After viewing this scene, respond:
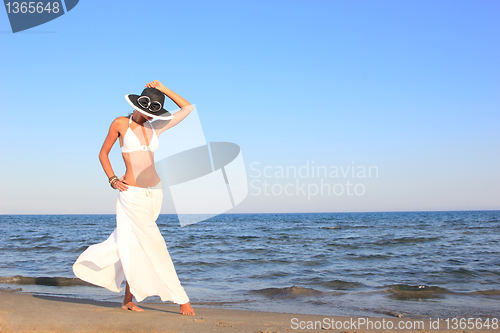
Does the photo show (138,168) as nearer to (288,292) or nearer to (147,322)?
(147,322)

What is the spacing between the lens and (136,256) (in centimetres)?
355

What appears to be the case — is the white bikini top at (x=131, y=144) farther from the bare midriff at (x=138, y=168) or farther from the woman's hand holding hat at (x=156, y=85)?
the woman's hand holding hat at (x=156, y=85)

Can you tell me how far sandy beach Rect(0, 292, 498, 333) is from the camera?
130 inches

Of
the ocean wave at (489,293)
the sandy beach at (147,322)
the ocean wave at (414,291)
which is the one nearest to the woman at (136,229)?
the sandy beach at (147,322)

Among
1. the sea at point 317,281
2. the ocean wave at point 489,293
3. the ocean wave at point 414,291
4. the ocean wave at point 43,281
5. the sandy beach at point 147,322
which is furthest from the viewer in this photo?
the ocean wave at point 43,281

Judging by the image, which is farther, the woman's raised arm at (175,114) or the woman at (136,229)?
the woman's raised arm at (175,114)

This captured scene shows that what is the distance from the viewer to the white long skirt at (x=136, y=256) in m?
3.54

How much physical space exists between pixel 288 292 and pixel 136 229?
13.2 feet

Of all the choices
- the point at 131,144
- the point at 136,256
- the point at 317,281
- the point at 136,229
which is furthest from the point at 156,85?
the point at 317,281

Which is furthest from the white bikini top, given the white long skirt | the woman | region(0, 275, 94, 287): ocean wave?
region(0, 275, 94, 287): ocean wave

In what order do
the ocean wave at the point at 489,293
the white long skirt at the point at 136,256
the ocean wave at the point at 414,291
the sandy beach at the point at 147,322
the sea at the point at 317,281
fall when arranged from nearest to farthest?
the sandy beach at the point at 147,322 < the white long skirt at the point at 136,256 < the sea at the point at 317,281 < the ocean wave at the point at 414,291 < the ocean wave at the point at 489,293

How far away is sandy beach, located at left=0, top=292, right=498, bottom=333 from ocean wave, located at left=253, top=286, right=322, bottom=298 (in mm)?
1918

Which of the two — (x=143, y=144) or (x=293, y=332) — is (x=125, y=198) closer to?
(x=143, y=144)

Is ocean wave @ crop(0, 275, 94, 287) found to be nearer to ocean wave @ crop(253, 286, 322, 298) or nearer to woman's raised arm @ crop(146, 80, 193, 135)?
ocean wave @ crop(253, 286, 322, 298)
